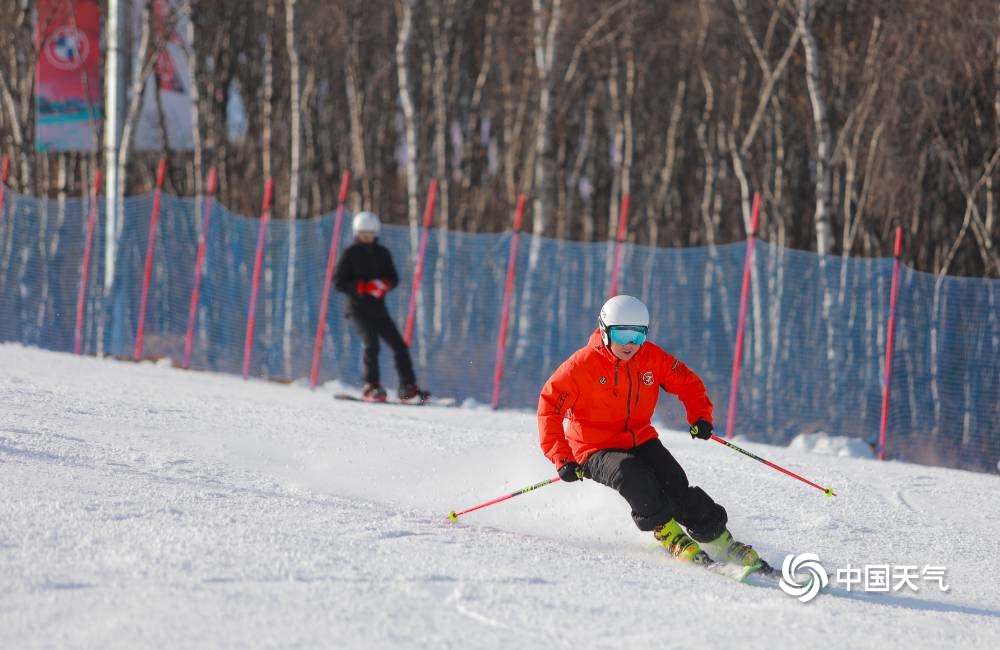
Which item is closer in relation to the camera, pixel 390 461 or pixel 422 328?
pixel 390 461

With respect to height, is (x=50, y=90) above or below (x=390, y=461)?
above

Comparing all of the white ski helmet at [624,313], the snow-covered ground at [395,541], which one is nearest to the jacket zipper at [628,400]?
the white ski helmet at [624,313]

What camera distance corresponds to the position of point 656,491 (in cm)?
542

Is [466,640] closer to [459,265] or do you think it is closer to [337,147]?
[459,265]

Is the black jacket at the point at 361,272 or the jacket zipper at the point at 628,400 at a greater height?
the black jacket at the point at 361,272

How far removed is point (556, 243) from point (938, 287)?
4.33 m

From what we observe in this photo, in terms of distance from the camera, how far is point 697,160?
105 ft

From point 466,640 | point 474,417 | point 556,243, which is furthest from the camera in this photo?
point 556,243

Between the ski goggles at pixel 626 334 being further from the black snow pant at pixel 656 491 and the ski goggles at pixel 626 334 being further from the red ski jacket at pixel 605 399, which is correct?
the black snow pant at pixel 656 491

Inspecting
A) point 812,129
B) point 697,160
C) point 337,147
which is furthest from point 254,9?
point 812,129

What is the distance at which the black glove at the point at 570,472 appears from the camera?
17.9 feet

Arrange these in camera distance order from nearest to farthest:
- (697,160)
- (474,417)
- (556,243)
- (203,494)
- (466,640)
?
1. (466,640)
2. (203,494)
3. (474,417)
4. (556,243)
5. (697,160)

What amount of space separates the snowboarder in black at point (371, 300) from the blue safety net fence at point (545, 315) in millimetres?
1712

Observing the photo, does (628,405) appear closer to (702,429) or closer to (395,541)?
(702,429)
